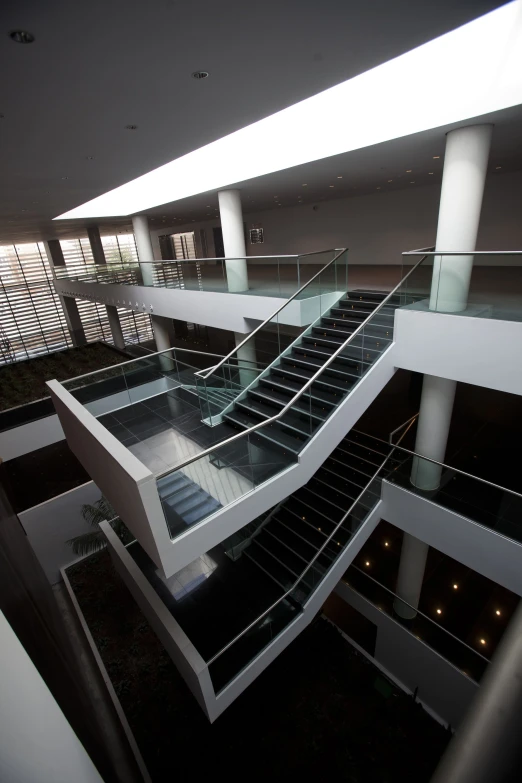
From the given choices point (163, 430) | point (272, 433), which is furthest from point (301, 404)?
point (163, 430)

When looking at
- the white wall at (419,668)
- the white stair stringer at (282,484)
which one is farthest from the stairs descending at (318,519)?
the white wall at (419,668)

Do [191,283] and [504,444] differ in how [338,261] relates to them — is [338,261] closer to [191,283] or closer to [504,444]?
[191,283]

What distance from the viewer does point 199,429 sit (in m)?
7.34

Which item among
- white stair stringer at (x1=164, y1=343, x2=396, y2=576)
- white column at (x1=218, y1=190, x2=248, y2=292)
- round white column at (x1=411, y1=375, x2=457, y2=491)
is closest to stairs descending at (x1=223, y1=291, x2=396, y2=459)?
white stair stringer at (x1=164, y1=343, x2=396, y2=576)

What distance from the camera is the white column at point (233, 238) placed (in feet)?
33.7

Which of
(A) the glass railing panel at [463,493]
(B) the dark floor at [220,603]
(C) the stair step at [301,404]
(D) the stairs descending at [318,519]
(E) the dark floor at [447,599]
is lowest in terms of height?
(E) the dark floor at [447,599]

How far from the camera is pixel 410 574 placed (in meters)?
9.12

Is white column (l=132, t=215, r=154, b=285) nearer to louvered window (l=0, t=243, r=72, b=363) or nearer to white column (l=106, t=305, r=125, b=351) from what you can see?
white column (l=106, t=305, r=125, b=351)

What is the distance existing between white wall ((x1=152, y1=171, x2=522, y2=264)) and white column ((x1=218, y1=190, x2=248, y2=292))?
18.4 feet

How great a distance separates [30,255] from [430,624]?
82.7 ft

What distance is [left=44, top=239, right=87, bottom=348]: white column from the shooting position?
72.5ft

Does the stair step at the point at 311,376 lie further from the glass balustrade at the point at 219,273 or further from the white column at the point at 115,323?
the white column at the point at 115,323

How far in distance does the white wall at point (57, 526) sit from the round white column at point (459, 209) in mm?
9347

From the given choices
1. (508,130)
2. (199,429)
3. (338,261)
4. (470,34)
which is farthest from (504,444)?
(470,34)
